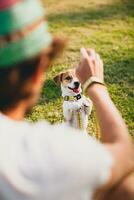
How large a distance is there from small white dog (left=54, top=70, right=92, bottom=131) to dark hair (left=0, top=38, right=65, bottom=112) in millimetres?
2311

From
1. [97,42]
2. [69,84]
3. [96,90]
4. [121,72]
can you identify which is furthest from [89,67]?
[97,42]

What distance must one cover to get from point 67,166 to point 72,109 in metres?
2.54

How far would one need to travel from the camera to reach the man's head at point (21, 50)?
1356 millimetres

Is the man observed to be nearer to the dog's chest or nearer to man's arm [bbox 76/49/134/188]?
man's arm [bbox 76/49/134/188]

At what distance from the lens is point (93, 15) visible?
294 inches

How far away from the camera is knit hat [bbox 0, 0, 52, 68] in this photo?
135cm

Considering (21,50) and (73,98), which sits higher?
(73,98)

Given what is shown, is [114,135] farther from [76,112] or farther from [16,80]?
[76,112]

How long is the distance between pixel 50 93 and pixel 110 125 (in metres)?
3.14

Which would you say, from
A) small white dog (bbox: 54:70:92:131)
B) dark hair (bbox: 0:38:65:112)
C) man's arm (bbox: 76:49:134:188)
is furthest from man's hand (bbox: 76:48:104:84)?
small white dog (bbox: 54:70:92:131)

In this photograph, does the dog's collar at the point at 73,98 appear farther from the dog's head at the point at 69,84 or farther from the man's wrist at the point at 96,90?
the man's wrist at the point at 96,90

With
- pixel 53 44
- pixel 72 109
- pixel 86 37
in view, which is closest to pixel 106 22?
pixel 86 37

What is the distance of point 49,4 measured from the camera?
26.1 ft

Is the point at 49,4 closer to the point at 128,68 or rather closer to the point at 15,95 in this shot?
the point at 128,68
